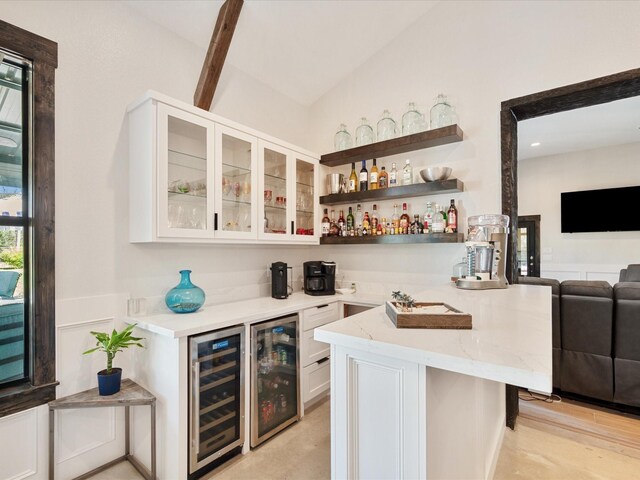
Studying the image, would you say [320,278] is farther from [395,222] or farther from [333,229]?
[395,222]

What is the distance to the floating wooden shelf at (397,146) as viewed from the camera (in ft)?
8.38

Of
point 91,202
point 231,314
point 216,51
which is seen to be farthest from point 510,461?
point 216,51

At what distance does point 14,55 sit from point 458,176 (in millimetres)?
2952

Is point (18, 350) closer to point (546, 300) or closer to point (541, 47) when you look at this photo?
point (546, 300)

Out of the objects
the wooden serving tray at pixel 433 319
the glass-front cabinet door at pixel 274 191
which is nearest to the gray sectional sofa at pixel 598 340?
the wooden serving tray at pixel 433 319

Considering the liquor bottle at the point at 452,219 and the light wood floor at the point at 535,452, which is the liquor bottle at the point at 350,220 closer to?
the liquor bottle at the point at 452,219

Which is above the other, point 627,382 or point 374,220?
point 374,220

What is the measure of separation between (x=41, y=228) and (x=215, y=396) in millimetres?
1363

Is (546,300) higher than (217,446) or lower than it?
higher

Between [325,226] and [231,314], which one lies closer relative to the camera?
[231,314]

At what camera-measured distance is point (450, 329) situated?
111 centimetres

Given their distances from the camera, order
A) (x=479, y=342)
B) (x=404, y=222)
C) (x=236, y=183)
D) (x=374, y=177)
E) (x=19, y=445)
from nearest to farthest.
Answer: (x=479, y=342)
(x=19, y=445)
(x=236, y=183)
(x=404, y=222)
(x=374, y=177)

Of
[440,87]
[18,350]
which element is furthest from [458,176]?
[18,350]

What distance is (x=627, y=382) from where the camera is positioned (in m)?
2.50
